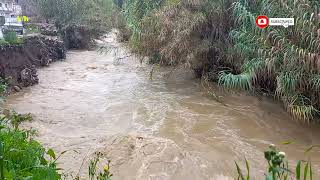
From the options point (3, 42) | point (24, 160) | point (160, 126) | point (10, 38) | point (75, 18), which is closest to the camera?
point (24, 160)

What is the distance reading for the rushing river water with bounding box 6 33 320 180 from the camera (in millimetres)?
6016

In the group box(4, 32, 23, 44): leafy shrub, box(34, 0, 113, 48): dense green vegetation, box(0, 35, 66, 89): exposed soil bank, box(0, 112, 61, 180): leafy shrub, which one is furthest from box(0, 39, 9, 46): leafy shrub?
box(34, 0, 113, 48): dense green vegetation

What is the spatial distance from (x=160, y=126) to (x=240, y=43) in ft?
9.54

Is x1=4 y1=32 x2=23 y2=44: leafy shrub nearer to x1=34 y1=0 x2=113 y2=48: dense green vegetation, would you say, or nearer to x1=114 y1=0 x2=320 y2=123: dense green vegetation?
x1=114 y1=0 x2=320 y2=123: dense green vegetation

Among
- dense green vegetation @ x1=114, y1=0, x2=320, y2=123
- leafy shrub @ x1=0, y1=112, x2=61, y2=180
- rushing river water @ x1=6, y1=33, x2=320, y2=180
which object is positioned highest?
dense green vegetation @ x1=114, y1=0, x2=320, y2=123

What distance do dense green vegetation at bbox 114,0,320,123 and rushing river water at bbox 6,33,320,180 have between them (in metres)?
0.57

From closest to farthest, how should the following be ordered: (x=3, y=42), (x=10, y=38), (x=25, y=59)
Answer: (x=3, y=42)
(x=10, y=38)
(x=25, y=59)

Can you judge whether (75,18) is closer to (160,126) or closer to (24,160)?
(160,126)

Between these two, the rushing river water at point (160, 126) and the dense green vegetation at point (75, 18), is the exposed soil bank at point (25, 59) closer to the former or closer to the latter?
the rushing river water at point (160, 126)

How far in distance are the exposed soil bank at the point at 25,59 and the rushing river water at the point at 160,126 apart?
1.59ft

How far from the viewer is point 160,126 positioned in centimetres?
793

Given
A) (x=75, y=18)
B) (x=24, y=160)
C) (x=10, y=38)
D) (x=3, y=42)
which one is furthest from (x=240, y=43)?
(x=75, y=18)

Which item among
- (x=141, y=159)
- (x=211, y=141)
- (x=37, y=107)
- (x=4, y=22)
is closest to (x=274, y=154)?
(x=141, y=159)

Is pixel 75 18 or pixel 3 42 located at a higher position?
pixel 75 18
